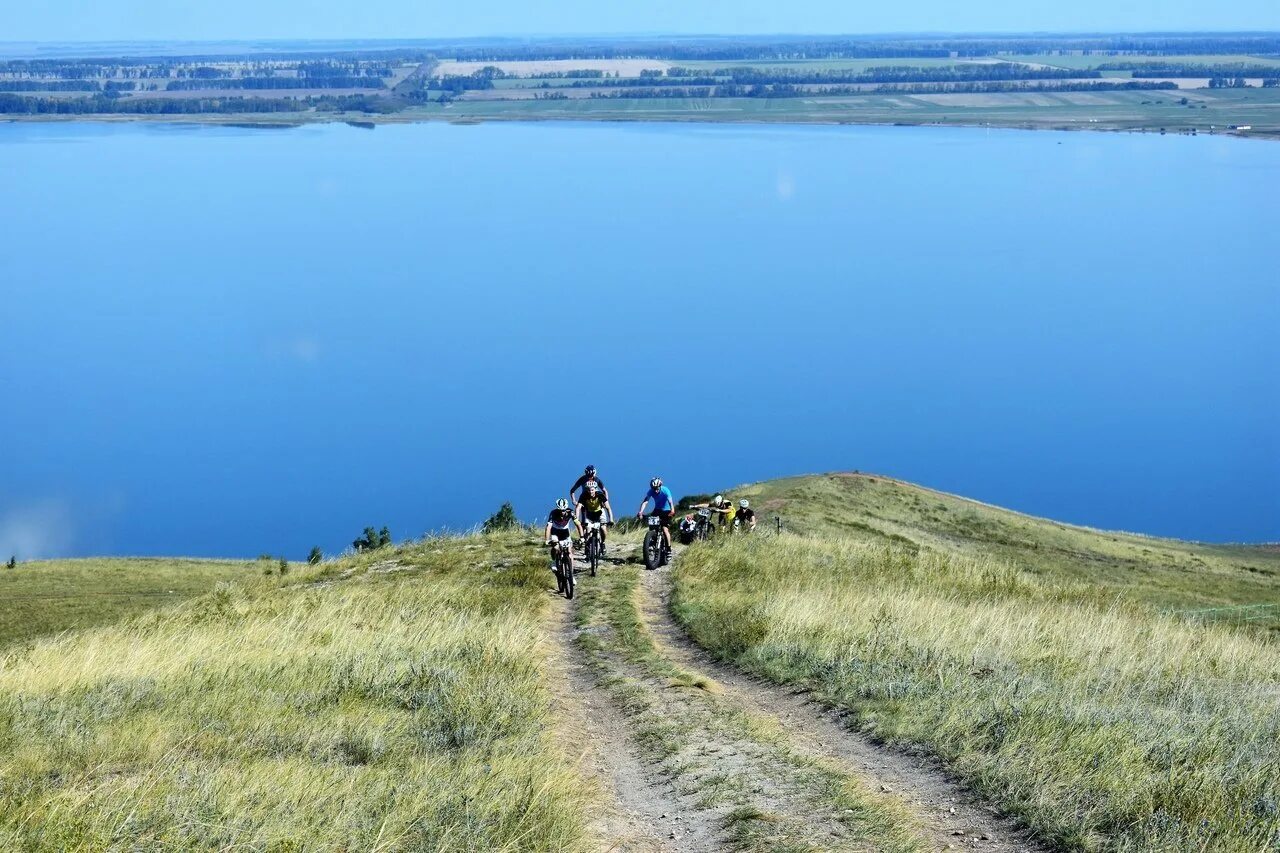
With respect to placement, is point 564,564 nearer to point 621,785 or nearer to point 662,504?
point 662,504

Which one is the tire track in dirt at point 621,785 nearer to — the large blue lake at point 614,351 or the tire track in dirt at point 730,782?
the tire track in dirt at point 730,782

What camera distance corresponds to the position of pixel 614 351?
352 ft

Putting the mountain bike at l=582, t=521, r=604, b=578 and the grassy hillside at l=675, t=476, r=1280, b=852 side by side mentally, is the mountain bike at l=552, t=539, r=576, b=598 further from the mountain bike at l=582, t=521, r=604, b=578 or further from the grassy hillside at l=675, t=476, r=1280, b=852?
the mountain bike at l=582, t=521, r=604, b=578

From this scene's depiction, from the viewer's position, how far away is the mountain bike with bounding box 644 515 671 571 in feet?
66.2

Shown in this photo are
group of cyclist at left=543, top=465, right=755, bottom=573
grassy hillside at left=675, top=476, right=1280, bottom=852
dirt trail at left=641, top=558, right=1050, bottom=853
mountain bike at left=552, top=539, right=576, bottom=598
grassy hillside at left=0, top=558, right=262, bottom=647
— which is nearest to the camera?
dirt trail at left=641, top=558, right=1050, bottom=853

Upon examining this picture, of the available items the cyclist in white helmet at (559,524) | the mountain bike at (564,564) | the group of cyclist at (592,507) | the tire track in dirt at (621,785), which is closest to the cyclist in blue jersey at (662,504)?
the group of cyclist at (592,507)

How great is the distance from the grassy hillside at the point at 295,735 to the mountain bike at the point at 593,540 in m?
2.87

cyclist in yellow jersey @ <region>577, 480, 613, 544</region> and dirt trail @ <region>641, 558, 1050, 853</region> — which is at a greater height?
dirt trail @ <region>641, 558, 1050, 853</region>

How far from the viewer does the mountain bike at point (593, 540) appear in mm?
19781

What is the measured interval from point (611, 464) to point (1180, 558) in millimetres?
46883

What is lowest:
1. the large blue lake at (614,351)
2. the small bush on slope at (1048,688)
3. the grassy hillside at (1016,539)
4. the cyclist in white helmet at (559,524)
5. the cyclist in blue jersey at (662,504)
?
the large blue lake at (614,351)

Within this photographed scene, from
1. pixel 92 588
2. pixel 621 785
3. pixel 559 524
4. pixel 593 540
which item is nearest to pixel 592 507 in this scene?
pixel 593 540

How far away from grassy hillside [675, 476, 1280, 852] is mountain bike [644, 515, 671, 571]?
1.17 feet

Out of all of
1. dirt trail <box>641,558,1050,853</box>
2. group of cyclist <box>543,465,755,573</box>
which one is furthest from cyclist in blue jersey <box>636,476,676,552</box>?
dirt trail <box>641,558,1050,853</box>
